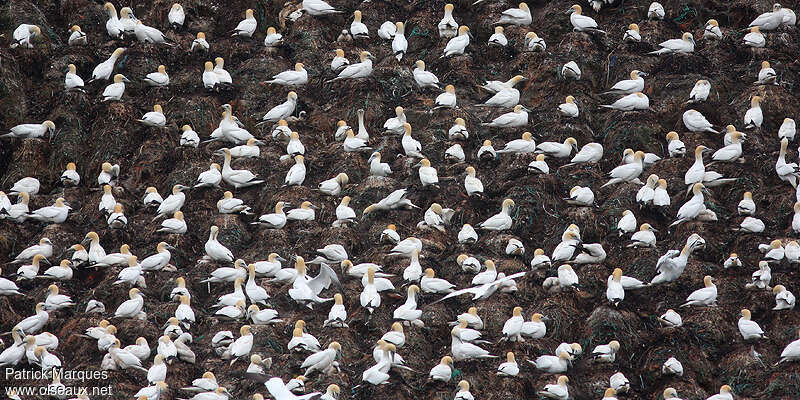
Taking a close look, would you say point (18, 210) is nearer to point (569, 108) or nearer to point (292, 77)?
point (292, 77)

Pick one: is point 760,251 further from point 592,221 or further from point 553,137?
point 553,137

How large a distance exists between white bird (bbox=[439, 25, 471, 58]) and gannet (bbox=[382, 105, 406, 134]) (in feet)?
8.63

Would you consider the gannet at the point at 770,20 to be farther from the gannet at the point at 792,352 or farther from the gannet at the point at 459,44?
the gannet at the point at 792,352

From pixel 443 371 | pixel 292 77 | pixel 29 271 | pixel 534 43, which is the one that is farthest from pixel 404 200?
pixel 29 271

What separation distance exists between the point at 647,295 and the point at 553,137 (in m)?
4.92

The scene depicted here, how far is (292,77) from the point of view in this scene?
26.5 m

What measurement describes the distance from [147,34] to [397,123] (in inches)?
243

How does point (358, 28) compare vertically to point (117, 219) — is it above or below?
above

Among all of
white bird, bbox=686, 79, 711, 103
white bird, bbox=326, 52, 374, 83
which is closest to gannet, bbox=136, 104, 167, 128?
white bird, bbox=326, 52, 374, 83

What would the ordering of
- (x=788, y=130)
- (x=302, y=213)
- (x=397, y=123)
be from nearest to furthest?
(x=302, y=213)
(x=788, y=130)
(x=397, y=123)

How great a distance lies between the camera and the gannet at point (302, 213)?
22.8 metres

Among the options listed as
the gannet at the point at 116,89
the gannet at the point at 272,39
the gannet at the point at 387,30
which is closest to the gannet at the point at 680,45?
the gannet at the point at 387,30

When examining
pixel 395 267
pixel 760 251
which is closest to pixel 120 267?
pixel 395 267

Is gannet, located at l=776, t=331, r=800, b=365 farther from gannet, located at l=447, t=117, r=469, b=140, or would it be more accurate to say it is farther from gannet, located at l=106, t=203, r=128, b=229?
gannet, located at l=106, t=203, r=128, b=229
